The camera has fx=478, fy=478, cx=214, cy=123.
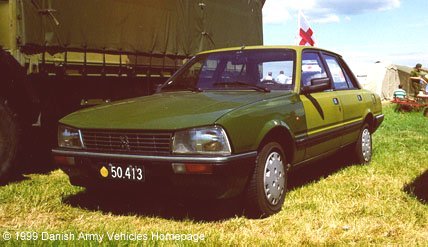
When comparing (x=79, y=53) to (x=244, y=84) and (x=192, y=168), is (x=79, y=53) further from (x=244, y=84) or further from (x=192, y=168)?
(x=192, y=168)

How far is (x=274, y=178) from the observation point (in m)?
3.96

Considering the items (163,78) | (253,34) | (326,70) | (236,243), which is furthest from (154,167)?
(253,34)

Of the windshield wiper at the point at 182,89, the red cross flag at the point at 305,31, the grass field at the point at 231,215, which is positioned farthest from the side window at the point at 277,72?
the red cross flag at the point at 305,31

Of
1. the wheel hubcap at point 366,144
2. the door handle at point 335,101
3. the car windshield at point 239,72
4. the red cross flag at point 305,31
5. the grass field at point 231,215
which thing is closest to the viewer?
the grass field at point 231,215

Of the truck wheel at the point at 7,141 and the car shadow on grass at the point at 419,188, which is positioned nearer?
the car shadow on grass at the point at 419,188

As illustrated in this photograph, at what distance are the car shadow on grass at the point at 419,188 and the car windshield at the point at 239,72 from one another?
1.55 metres

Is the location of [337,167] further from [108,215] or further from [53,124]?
[53,124]

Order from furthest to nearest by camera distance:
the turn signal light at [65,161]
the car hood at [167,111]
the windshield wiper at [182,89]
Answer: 1. the windshield wiper at [182,89]
2. the turn signal light at [65,161]
3. the car hood at [167,111]

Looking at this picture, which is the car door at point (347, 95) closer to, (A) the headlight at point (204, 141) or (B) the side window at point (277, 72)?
(B) the side window at point (277, 72)

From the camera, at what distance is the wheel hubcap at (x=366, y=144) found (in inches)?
237

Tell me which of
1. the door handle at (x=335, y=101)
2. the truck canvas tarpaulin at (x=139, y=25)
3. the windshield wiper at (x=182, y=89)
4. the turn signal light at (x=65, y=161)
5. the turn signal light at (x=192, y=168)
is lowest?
the turn signal light at (x=65, y=161)

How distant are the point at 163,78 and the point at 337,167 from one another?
2.93 m

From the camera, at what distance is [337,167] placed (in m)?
6.02

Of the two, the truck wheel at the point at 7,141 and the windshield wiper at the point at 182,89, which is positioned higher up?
the windshield wiper at the point at 182,89
